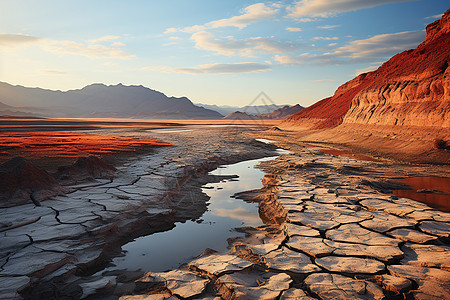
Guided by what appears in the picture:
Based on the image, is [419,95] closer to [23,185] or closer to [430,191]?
[430,191]

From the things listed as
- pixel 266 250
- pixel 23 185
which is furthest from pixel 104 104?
pixel 266 250

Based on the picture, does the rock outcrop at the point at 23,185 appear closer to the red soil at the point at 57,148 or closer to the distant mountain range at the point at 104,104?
the red soil at the point at 57,148

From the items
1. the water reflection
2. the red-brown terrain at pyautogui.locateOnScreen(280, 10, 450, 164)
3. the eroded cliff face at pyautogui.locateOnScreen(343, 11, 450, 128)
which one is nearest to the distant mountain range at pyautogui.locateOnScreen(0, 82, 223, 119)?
the red-brown terrain at pyautogui.locateOnScreen(280, 10, 450, 164)

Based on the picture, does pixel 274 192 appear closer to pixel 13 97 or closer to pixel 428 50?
pixel 428 50

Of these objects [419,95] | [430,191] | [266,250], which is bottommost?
[266,250]

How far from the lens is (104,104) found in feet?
579

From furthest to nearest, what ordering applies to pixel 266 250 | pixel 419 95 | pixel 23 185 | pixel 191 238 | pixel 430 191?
pixel 419 95
pixel 430 191
pixel 23 185
pixel 191 238
pixel 266 250

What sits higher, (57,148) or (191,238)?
(57,148)

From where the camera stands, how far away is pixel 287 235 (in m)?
4.17

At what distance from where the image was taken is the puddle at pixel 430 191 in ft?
19.7

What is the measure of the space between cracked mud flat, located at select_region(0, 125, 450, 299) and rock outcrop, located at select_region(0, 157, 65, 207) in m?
0.36

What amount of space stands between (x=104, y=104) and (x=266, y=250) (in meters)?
193

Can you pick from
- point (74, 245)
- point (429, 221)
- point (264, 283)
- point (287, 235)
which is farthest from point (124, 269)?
point (429, 221)

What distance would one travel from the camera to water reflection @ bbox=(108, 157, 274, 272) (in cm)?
377
